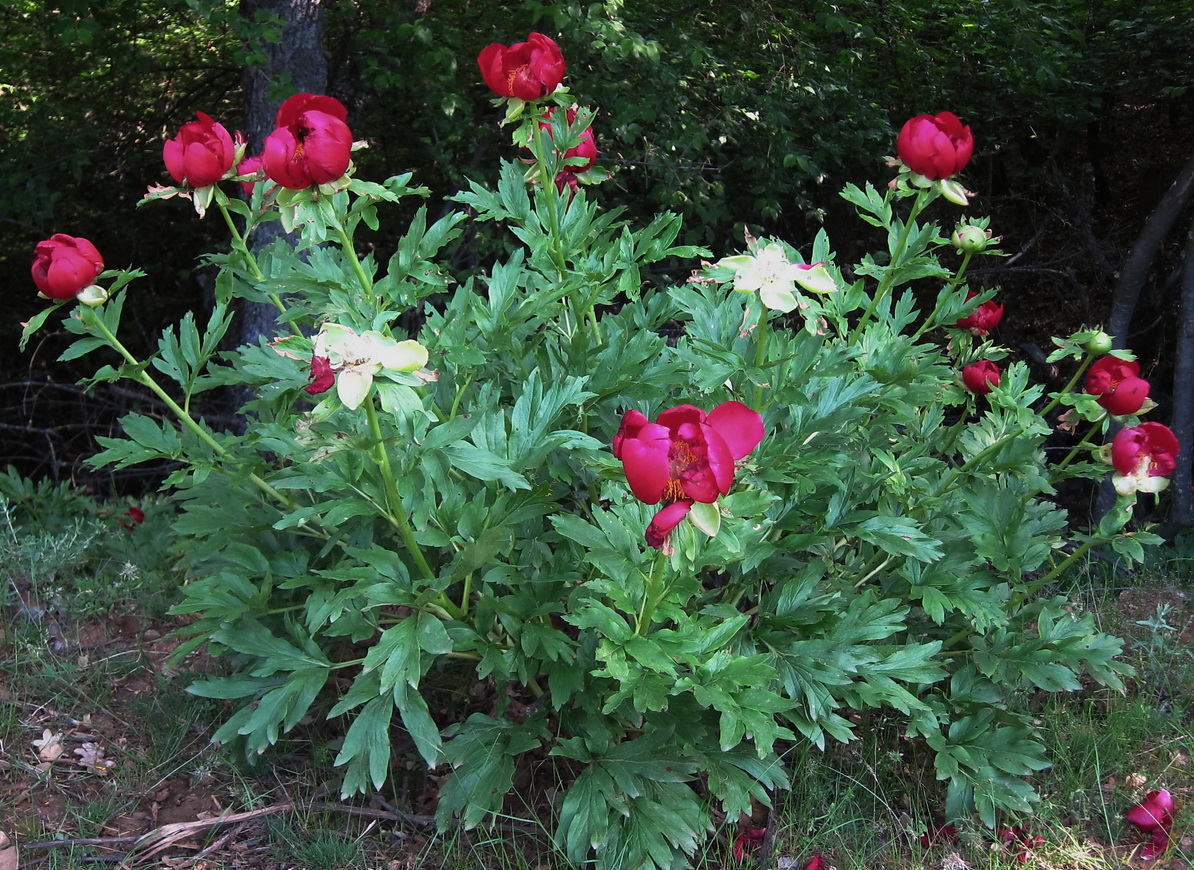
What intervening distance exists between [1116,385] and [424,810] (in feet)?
5.55

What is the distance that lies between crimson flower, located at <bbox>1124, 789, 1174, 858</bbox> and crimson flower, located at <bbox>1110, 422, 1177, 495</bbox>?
602 millimetres

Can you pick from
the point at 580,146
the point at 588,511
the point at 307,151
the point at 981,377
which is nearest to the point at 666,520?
the point at 588,511

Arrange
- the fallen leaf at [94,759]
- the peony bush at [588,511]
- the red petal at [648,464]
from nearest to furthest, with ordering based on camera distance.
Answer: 1. the red petal at [648,464]
2. the peony bush at [588,511]
3. the fallen leaf at [94,759]

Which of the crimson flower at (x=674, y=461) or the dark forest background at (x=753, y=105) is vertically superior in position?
the crimson flower at (x=674, y=461)

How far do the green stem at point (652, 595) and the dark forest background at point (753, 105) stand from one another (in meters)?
2.52

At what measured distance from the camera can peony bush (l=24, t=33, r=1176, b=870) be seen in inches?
68.1

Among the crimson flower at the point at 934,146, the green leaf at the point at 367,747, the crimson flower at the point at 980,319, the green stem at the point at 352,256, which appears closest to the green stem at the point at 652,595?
the green leaf at the point at 367,747

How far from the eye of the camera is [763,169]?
4.49 metres

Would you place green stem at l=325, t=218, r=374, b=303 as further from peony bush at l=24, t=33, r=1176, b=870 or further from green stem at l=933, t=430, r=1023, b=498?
green stem at l=933, t=430, r=1023, b=498

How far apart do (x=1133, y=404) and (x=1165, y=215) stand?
2.29 metres

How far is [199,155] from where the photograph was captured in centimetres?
189

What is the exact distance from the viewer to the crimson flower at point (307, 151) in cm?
166

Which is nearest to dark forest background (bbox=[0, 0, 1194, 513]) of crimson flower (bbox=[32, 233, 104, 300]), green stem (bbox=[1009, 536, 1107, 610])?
green stem (bbox=[1009, 536, 1107, 610])

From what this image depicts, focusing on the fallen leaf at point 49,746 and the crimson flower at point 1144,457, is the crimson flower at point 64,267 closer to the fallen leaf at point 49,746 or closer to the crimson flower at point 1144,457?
the fallen leaf at point 49,746
